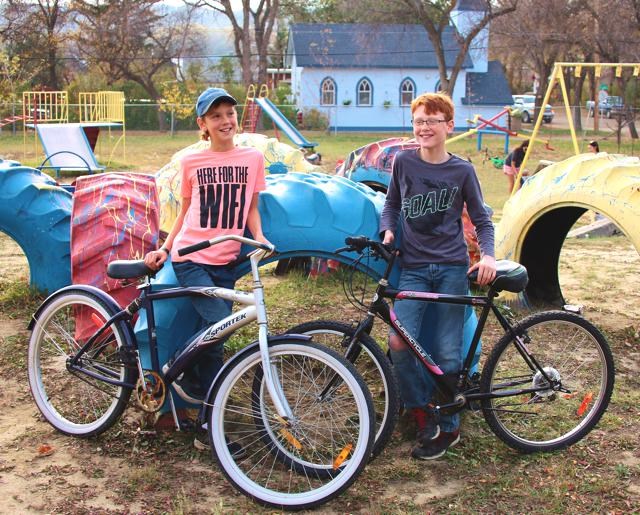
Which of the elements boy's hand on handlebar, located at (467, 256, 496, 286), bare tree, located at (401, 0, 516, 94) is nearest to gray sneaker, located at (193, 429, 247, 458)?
boy's hand on handlebar, located at (467, 256, 496, 286)

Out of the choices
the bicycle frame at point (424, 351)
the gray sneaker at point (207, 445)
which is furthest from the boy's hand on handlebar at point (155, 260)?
the bicycle frame at point (424, 351)

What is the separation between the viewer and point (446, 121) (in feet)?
13.4

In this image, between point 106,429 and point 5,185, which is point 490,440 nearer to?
point 106,429

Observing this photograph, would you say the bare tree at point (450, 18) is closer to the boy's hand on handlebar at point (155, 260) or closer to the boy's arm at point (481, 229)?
the boy's arm at point (481, 229)

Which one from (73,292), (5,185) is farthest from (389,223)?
(5,185)

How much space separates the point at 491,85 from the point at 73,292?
149ft

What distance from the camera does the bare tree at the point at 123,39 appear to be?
142 feet

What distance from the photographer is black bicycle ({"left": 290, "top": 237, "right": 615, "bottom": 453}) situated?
3.90 m

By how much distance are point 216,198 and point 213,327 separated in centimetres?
67

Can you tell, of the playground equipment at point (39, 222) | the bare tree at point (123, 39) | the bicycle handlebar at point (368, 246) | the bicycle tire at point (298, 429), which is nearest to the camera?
the bicycle tire at point (298, 429)

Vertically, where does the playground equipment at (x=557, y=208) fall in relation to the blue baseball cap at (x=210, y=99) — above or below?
below

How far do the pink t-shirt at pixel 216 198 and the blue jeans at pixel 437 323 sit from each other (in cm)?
88

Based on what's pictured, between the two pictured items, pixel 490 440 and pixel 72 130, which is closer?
pixel 490 440

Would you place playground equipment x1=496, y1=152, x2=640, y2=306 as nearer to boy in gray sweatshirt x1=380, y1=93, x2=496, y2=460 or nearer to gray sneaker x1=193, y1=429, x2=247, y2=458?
boy in gray sweatshirt x1=380, y1=93, x2=496, y2=460
